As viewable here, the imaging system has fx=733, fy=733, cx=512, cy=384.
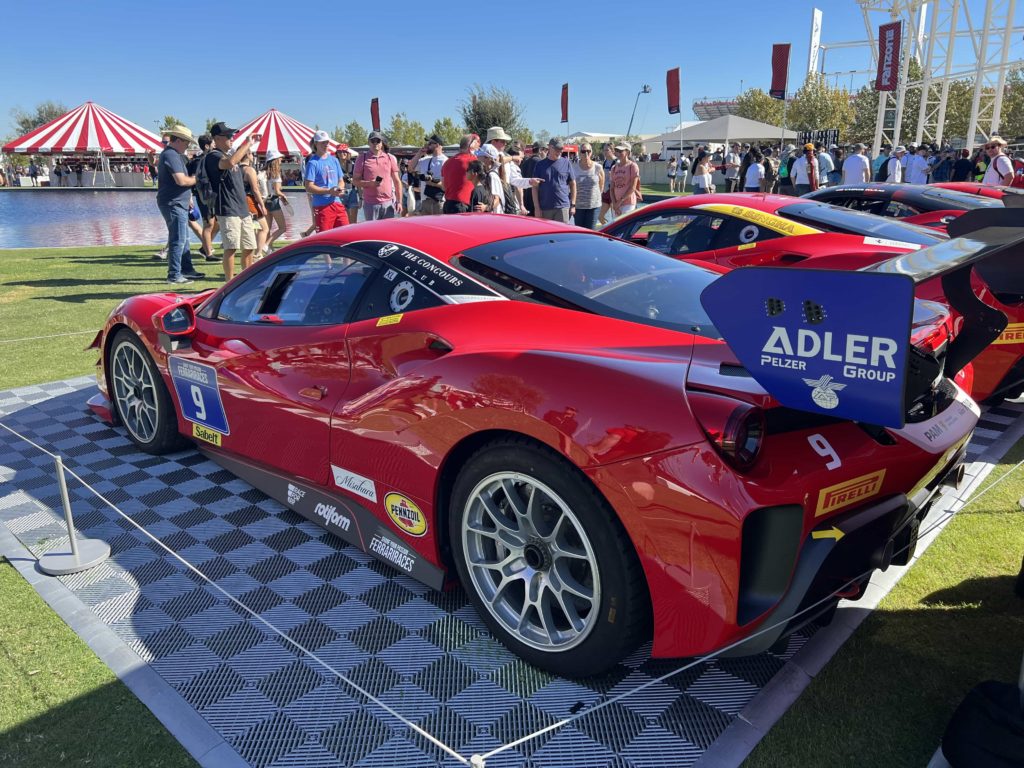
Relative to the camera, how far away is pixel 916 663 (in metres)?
2.29

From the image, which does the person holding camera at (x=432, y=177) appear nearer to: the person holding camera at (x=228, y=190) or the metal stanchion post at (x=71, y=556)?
the person holding camera at (x=228, y=190)

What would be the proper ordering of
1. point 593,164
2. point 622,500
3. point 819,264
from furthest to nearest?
point 593,164 → point 819,264 → point 622,500

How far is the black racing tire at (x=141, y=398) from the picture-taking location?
3826mm

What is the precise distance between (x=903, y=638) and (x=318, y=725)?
6.17 feet

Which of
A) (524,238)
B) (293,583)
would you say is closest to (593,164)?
(524,238)

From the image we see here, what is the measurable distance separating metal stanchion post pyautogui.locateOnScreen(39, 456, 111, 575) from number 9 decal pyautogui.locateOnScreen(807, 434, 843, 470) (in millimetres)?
2627

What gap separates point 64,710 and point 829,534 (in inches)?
86.5

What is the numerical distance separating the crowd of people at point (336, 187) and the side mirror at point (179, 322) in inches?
145

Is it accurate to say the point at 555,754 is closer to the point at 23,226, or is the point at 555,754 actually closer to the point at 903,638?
the point at 903,638

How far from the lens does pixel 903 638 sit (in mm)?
2418

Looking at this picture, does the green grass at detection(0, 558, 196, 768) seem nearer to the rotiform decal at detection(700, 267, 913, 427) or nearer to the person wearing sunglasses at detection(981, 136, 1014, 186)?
the rotiform decal at detection(700, 267, 913, 427)

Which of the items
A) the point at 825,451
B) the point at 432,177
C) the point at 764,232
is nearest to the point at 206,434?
the point at 825,451

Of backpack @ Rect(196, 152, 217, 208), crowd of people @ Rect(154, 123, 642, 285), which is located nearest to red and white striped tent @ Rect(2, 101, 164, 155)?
crowd of people @ Rect(154, 123, 642, 285)

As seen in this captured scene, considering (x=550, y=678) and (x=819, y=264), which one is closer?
(x=550, y=678)
